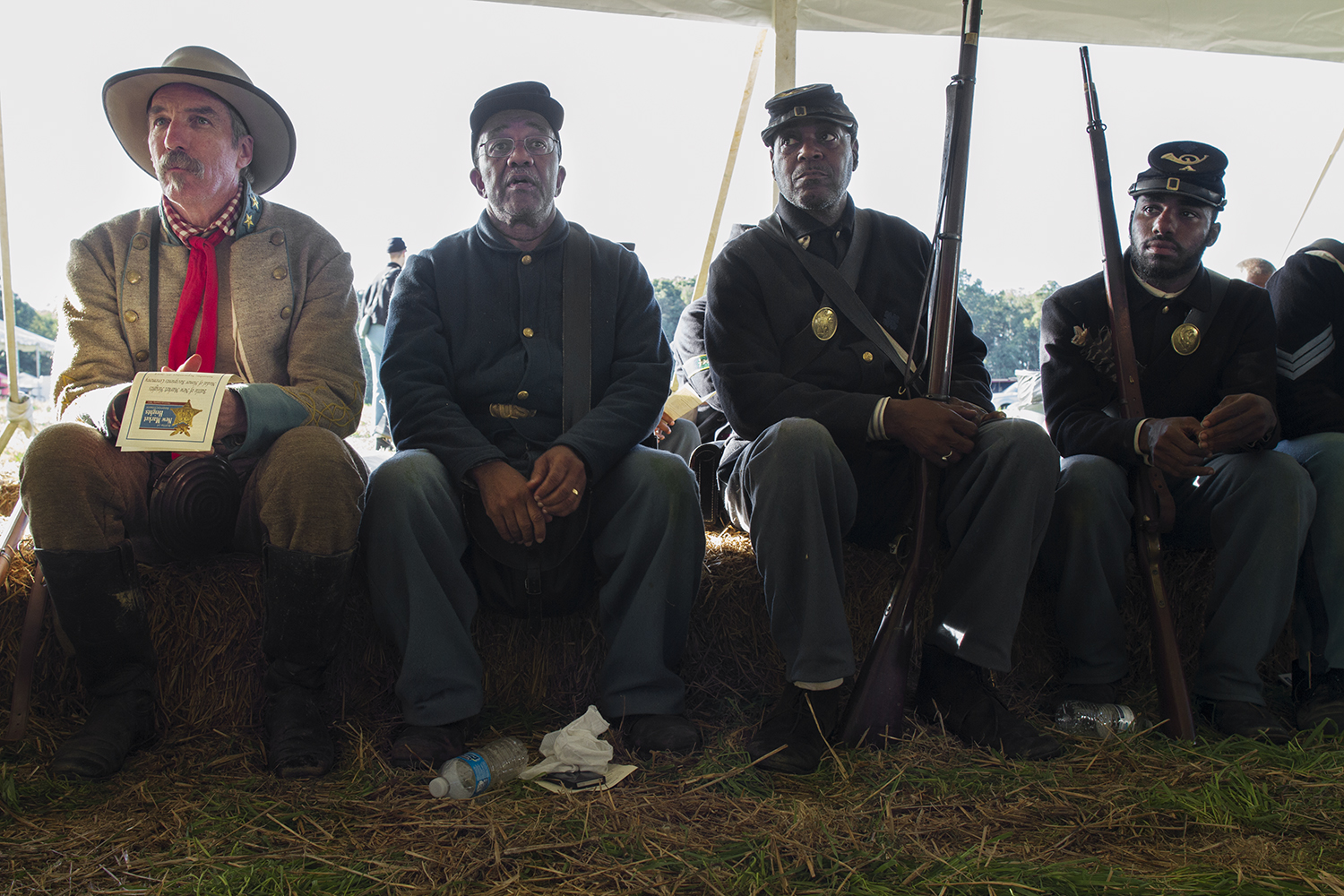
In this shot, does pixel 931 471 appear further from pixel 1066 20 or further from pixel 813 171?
pixel 1066 20

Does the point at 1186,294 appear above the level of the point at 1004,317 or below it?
below

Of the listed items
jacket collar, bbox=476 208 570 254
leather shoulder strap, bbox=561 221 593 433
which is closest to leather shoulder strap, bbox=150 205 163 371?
jacket collar, bbox=476 208 570 254

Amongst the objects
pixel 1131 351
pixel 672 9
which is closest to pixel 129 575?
pixel 1131 351

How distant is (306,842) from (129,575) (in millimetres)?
965

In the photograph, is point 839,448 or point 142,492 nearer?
point 142,492

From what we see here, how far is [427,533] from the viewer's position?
7.94 ft

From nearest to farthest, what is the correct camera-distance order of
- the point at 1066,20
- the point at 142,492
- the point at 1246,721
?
the point at 142,492
the point at 1246,721
the point at 1066,20

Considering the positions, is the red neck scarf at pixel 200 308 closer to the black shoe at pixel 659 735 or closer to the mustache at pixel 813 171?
the black shoe at pixel 659 735

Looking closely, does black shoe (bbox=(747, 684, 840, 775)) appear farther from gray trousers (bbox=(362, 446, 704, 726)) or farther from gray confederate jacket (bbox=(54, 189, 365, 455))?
gray confederate jacket (bbox=(54, 189, 365, 455))

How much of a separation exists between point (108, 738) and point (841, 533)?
202 cm

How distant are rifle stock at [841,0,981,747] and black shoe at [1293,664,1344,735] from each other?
123 centimetres

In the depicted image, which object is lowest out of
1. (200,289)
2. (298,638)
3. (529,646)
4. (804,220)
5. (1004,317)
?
(529,646)

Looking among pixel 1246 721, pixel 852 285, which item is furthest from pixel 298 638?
pixel 1246 721

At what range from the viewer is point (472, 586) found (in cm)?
251
